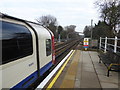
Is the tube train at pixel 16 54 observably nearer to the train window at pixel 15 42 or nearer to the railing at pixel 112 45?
the train window at pixel 15 42

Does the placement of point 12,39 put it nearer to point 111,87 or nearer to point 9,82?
point 9,82

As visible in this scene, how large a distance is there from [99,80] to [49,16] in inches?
2396

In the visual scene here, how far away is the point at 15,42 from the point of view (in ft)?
9.56

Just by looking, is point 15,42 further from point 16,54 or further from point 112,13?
point 112,13

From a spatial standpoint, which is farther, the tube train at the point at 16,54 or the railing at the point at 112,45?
the railing at the point at 112,45

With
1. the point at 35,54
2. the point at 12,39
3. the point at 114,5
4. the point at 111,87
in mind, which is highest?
the point at 114,5

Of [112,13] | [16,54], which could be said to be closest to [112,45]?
[16,54]

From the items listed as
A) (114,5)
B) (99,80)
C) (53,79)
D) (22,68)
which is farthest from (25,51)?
(114,5)

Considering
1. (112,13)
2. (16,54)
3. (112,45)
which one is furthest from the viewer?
(112,13)

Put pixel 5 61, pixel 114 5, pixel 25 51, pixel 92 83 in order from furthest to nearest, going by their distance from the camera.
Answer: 1. pixel 114 5
2. pixel 92 83
3. pixel 25 51
4. pixel 5 61

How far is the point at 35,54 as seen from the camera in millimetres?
3992

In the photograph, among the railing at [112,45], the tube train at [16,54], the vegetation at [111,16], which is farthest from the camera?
the vegetation at [111,16]

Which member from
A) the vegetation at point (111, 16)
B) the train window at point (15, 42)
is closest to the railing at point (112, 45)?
the train window at point (15, 42)

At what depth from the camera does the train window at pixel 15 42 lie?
2.55 meters
